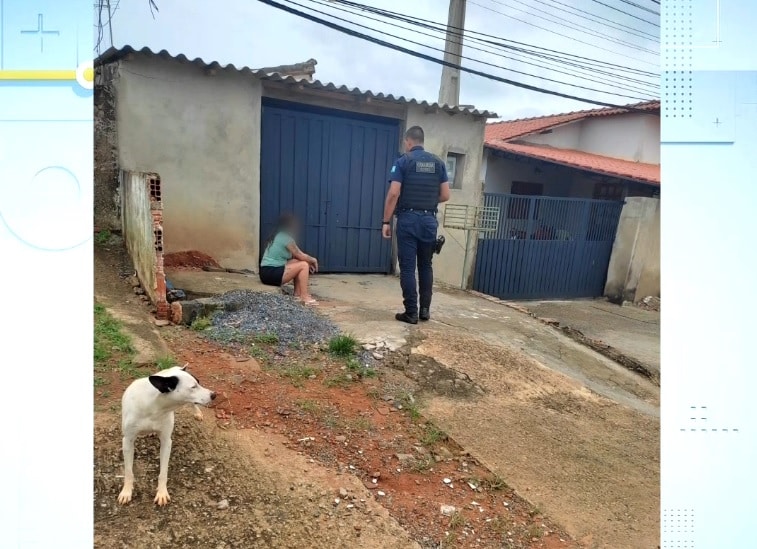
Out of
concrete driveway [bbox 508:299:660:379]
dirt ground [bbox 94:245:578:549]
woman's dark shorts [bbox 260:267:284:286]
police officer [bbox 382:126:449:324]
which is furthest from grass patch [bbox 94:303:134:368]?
concrete driveway [bbox 508:299:660:379]

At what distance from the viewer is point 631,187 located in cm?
1125

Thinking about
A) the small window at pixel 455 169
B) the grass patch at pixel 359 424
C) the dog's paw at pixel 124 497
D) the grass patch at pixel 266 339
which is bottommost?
the grass patch at pixel 359 424

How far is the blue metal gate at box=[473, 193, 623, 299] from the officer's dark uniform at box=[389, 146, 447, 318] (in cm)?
446

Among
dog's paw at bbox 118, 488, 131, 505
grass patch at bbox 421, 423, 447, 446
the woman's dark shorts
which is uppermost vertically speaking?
the woman's dark shorts

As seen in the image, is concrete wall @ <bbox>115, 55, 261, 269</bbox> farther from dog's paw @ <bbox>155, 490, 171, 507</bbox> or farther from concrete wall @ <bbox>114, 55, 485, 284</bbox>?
dog's paw @ <bbox>155, 490, 171, 507</bbox>

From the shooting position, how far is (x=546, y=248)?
396 inches

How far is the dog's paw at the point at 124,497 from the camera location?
2.32 metres

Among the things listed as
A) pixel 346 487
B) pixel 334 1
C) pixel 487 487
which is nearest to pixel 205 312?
pixel 346 487

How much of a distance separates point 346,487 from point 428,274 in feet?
9.09

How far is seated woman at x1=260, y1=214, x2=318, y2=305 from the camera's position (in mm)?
5574

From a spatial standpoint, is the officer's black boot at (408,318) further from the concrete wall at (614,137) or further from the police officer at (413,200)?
the concrete wall at (614,137)

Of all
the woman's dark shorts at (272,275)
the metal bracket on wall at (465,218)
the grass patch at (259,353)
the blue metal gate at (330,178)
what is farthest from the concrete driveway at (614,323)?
the grass patch at (259,353)

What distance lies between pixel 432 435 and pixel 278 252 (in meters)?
2.95

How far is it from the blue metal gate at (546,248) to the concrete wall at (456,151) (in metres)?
0.46
